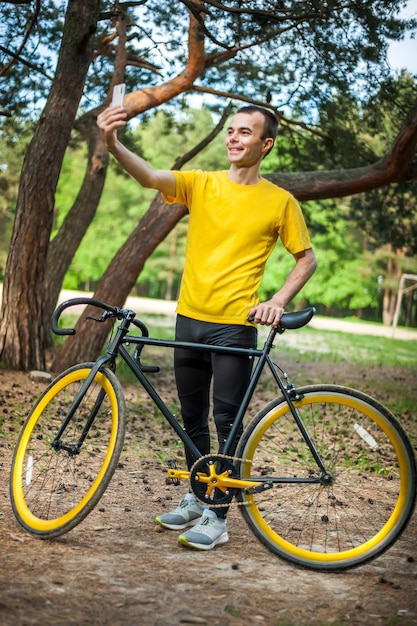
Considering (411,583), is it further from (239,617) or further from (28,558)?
(28,558)

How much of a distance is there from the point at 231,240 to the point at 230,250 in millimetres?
49

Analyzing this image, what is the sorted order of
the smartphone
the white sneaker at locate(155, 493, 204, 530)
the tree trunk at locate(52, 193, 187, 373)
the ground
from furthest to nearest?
the tree trunk at locate(52, 193, 187, 373)
the white sneaker at locate(155, 493, 204, 530)
the smartphone
the ground

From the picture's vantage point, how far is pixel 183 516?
4.30 metres

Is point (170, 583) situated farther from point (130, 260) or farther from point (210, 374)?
point (130, 260)

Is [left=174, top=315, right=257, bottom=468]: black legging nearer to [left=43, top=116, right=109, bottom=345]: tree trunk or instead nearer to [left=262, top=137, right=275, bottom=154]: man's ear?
[left=262, top=137, right=275, bottom=154]: man's ear

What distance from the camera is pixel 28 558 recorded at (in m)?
3.56

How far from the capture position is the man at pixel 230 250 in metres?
3.92

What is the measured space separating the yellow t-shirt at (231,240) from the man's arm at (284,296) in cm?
7

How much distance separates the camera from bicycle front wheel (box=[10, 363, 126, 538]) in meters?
3.71

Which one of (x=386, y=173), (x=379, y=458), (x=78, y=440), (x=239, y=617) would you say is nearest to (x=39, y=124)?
(x=386, y=173)

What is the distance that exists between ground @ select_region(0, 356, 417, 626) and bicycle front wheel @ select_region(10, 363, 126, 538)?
0.43ft

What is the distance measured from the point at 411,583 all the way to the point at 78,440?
1.68m

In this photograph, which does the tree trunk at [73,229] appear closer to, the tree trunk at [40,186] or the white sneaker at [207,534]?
the tree trunk at [40,186]

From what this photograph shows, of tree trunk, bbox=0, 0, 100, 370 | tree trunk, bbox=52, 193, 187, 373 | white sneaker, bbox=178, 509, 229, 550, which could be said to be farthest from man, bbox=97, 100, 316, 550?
tree trunk, bbox=52, 193, 187, 373
